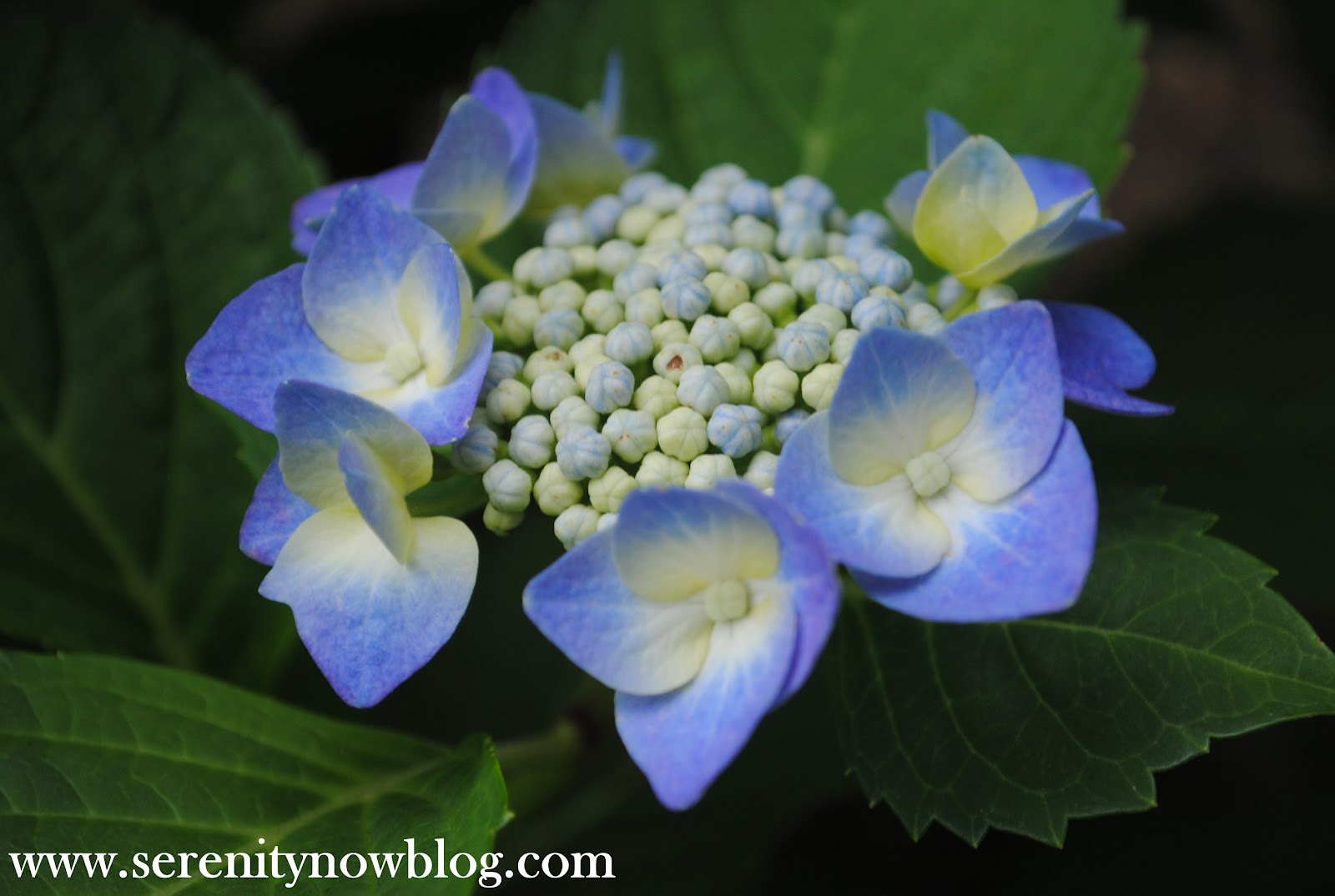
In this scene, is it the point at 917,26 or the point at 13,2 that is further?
the point at 917,26

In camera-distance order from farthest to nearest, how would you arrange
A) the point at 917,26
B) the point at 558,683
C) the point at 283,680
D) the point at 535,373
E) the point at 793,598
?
the point at 558,683
the point at 283,680
the point at 917,26
the point at 535,373
the point at 793,598

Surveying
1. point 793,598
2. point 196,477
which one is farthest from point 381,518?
point 196,477

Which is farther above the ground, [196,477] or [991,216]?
[991,216]

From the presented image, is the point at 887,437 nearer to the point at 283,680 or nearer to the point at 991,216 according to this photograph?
the point at 991,216

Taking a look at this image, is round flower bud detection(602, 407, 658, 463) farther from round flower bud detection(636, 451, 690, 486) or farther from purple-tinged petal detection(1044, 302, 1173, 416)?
purple-tinged petal detection(1044, 302, 1173, 416)

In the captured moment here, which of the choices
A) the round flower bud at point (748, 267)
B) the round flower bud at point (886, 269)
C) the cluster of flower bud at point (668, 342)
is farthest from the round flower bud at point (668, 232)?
the round flower bud at point (886, 269)

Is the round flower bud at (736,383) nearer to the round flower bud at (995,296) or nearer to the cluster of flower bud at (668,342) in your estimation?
the cluster of flower bud at (668,342)

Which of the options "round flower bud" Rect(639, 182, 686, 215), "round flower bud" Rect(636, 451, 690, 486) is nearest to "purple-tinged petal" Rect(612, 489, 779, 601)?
"round flower bud" Rect(636, 451, 690, 486)

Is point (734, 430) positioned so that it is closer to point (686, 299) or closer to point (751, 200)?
point (686, 299)
